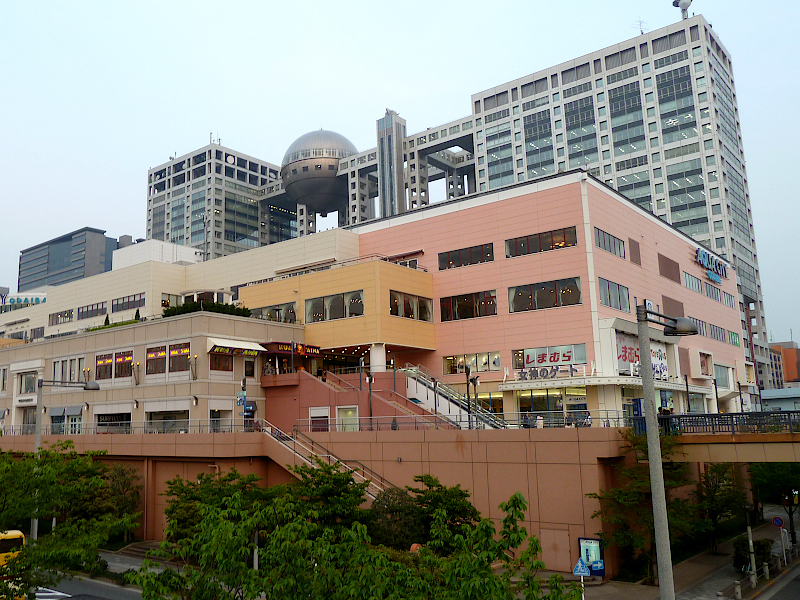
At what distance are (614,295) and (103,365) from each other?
140 ft

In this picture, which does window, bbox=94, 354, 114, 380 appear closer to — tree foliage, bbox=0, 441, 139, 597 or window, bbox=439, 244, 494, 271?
window, bbox=439, 244, 494, 271

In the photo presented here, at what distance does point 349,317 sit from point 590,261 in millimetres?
20146

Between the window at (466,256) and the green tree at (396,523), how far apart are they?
1216 inches

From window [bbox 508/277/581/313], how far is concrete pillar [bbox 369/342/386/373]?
11006mm

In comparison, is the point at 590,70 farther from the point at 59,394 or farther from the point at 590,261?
the point at 59,394

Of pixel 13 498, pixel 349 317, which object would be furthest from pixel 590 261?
pixel 13 498

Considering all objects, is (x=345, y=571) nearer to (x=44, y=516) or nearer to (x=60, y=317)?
(x=44, y=516)

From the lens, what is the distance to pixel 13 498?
22.0 metres

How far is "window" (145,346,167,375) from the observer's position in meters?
52.9

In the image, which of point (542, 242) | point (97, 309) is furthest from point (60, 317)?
point (542, 242)

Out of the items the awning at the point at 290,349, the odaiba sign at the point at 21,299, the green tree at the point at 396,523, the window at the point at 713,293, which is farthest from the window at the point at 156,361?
the odaiba sign at the point at 21,299

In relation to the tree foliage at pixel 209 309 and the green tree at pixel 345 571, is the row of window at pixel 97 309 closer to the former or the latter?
the tree foliage at pixel 209 309

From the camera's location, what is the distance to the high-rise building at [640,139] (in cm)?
11800

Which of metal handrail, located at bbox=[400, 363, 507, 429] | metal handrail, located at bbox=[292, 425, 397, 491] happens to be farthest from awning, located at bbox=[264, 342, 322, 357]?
metal handrail, located at bbox=[292, 425, 397, 491]
